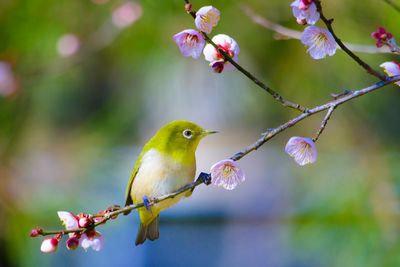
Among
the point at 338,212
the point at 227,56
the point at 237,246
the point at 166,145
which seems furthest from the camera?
the point at 237,246

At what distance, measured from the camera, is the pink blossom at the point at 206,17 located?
676 mm

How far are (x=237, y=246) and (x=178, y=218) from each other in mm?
350

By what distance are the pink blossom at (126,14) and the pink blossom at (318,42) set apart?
126cm

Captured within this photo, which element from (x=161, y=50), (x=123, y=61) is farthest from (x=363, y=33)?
(x=123, y=61)

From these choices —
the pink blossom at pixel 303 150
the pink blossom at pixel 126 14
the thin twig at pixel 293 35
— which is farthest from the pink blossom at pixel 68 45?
the pink blossom at pixel 303 150

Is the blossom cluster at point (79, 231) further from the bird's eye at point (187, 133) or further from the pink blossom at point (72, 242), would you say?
the bird's eye at point (187, 133)

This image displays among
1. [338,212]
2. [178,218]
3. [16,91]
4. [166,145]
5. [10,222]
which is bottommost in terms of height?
[166,145]

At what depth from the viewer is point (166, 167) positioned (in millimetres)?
997

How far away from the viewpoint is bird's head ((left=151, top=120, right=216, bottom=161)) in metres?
0.95

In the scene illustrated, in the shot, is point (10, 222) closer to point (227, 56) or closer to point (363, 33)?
point (363, 33)

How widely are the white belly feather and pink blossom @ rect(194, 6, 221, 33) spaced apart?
1.10 ft

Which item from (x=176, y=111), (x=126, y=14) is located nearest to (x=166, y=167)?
(x=126, y=14)

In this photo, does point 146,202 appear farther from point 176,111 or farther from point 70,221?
point 176,111

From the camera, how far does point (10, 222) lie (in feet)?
6.40
